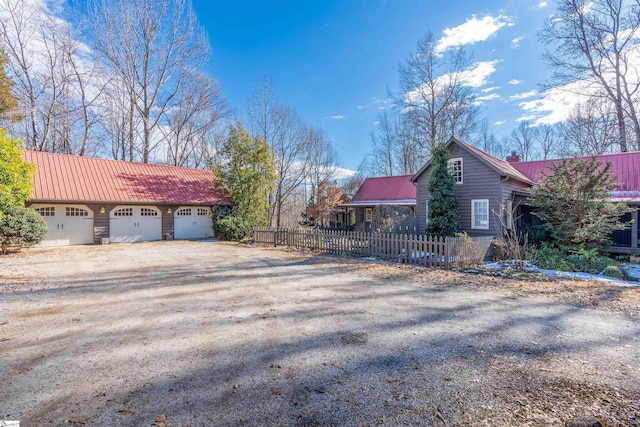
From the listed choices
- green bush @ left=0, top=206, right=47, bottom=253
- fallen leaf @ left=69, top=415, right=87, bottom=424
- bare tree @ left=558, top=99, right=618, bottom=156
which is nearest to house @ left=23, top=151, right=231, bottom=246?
green bush @ left=0, top=206, right=47, bottom=253

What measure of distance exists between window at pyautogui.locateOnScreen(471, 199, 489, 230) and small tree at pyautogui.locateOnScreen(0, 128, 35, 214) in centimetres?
1942

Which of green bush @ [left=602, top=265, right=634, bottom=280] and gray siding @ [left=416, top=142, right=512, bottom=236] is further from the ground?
gray siding @ [left=416, top=142, right=512, bottom=236]

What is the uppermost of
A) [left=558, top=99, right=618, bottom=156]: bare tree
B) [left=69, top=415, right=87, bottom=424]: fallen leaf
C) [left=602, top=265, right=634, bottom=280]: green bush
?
[left=558, top=99, right=618, bottom=156]: bare tree

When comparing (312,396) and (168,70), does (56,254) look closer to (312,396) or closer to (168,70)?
(312,396)

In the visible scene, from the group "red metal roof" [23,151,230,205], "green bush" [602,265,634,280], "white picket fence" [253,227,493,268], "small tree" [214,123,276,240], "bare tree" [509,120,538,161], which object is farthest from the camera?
"bare tree" [509,120,538,161]

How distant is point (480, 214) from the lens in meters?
13.7

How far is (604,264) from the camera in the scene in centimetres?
904

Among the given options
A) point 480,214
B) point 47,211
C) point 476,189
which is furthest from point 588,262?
point 47,211

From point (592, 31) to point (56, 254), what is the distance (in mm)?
31086

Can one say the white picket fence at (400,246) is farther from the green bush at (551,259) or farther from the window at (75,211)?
the window at (75,211)

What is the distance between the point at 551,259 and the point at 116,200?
20.6m

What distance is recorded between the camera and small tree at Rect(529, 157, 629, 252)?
33.2 ft

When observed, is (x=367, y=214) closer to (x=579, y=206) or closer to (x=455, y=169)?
(x=455, y=169)

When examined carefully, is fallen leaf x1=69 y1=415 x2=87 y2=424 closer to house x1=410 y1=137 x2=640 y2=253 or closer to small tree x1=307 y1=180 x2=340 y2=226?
house x1=410 y1=137 x2=640 y2=253
